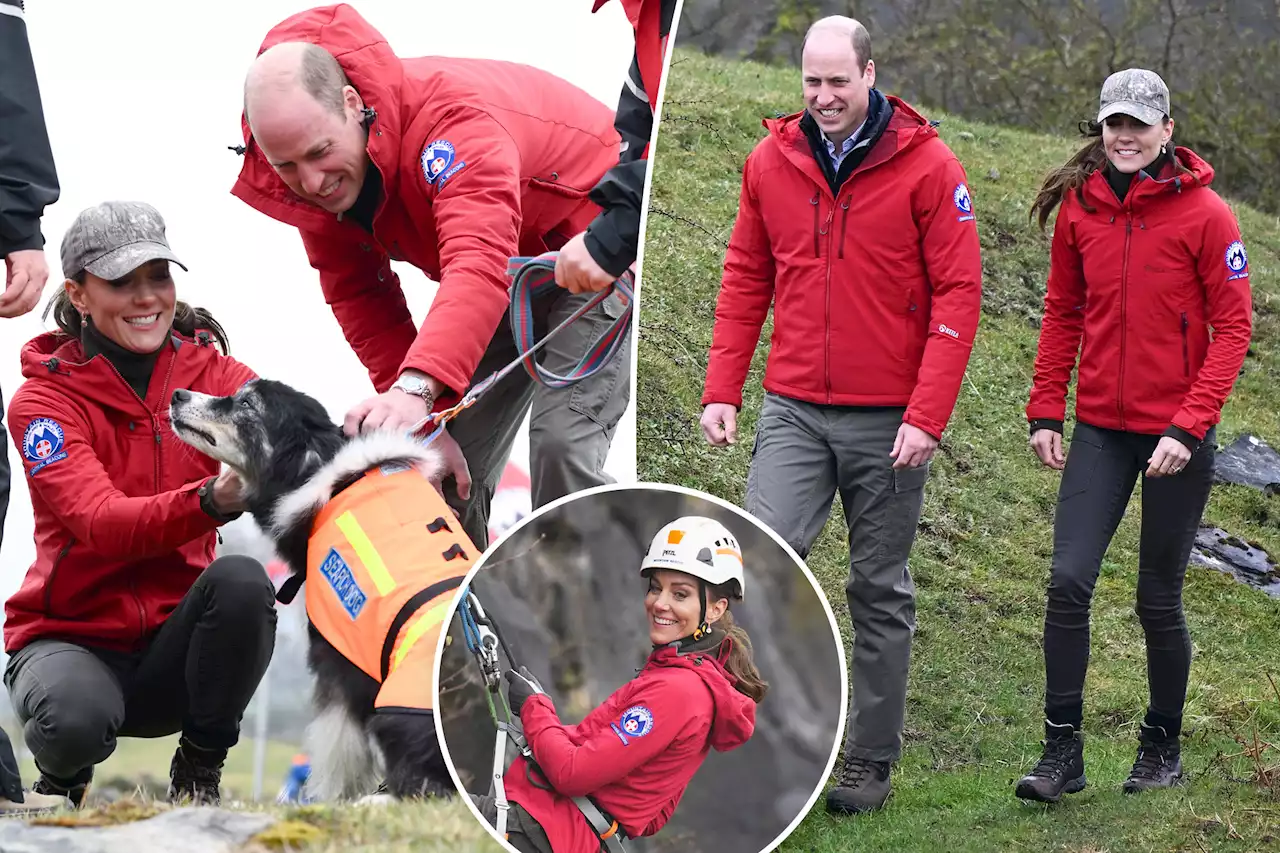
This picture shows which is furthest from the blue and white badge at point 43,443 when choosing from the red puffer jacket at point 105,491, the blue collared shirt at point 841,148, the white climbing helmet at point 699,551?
the blue collared shirt at point 841,148

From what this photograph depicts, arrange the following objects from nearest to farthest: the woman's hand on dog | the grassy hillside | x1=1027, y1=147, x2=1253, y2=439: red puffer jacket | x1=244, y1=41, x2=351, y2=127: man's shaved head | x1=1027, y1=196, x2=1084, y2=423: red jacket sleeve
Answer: x1=244, y1=41, x2=351, y2=127: man's shaved head → the woman's hand on dog → x1=1027, y1=147, x2=1253, y2=439: red puffer jacket → the grassy hillside → x1=1027, y1=196, x2=1084, y2=423: red jacket sleeve

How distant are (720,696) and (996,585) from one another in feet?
12.4

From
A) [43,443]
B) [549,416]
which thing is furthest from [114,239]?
[549,416]

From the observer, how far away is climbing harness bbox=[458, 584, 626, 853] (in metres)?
2.78

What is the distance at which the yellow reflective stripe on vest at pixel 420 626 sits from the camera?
9.43ft

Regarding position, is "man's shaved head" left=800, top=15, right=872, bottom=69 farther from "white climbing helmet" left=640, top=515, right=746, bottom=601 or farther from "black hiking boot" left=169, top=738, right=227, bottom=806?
"black hiking boot" left=169, top=738, right=227, bottom=806

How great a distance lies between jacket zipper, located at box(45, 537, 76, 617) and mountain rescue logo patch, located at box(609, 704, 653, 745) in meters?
1.43

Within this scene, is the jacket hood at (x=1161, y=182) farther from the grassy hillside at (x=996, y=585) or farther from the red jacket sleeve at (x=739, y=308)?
the grassy hillside at (x=996, y=585)

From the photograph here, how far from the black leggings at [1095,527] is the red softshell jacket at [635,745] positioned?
1338 millimetres

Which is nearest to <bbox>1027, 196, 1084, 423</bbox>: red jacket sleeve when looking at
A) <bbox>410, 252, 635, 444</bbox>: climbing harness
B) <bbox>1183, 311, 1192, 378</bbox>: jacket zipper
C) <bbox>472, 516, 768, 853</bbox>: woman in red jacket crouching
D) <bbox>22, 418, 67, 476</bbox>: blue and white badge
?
<bbox>1183, 311, 1192, 378</bbox>: jacket zipper

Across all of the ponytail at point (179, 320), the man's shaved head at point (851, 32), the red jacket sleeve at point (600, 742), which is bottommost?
the red jacket sleeve at point (600, 742)

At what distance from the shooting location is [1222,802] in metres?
3.96

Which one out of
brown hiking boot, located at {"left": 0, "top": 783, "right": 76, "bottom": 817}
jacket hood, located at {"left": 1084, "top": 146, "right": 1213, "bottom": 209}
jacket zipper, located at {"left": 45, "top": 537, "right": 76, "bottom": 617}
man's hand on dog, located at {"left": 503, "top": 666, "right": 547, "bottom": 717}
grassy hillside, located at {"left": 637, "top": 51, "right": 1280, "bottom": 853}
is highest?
jacket hood, located at {"left": 1084, "top": 146, "right": 1213, "bottom": 209}

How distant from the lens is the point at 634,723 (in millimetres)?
2846
